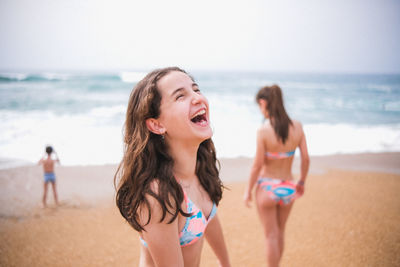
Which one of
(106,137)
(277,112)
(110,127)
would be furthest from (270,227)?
(110,127)

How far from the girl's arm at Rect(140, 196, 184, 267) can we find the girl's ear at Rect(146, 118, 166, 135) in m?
0.41

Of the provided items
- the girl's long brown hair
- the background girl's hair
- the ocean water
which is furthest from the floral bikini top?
the ocean water

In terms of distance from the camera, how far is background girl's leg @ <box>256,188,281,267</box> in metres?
3.24

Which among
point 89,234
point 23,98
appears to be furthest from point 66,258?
point 23,98

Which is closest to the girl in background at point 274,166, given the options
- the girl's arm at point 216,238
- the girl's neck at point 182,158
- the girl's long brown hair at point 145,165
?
the girl's arm at point 216,238

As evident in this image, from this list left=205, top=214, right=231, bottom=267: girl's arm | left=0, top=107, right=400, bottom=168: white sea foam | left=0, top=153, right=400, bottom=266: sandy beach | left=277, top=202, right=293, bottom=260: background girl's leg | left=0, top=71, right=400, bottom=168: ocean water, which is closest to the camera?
left=205, top=214, right=231, bottom=267: girl's arm

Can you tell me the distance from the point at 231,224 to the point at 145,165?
405 cm

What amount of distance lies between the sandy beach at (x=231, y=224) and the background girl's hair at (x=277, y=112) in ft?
6.91

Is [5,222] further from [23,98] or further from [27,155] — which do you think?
[23,98]

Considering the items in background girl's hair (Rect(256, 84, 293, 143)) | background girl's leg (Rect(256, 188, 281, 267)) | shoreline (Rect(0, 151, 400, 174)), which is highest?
background girl's hair (Rect(256, 84, 293, 143))

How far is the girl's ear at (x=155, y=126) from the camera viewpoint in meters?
1.53

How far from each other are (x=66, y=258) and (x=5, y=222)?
1.94 m

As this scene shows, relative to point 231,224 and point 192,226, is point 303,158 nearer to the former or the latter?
point 231,224

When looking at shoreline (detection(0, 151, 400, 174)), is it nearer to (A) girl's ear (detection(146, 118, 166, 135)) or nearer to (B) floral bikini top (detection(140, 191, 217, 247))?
(B) floral bikini top (detection(140, 191, 217, 247))
